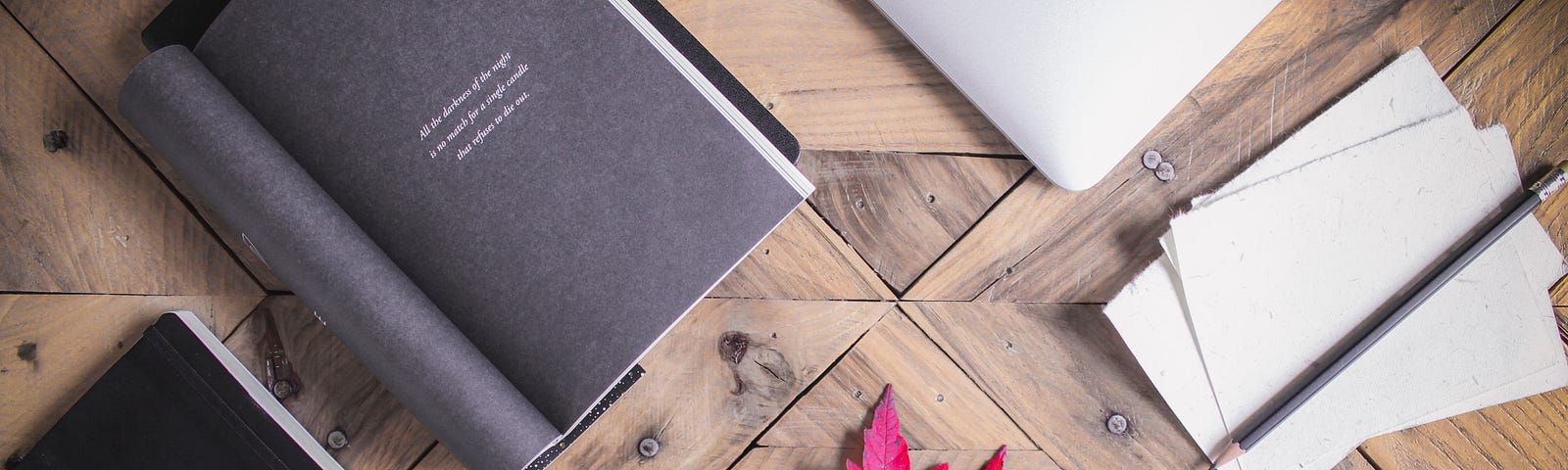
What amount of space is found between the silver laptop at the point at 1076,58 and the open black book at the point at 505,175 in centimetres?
14

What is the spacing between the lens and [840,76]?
0.61 m

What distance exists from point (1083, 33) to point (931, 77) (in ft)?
0.36

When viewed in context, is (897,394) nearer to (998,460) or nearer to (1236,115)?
(998,460)

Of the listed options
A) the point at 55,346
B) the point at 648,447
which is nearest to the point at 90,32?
the point at 55,346

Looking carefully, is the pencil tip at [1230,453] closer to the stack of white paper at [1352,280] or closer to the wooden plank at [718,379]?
the stack of white paper at [1352,280]

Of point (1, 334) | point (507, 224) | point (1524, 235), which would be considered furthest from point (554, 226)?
point (1524, 235)

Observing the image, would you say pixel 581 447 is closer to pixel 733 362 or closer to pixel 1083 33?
pixel 733 362

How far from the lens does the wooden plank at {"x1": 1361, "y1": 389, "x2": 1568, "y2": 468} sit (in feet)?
2.05

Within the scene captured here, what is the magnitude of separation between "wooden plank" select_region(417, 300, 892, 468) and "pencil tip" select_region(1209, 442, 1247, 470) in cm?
25

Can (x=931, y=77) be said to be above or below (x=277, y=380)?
below

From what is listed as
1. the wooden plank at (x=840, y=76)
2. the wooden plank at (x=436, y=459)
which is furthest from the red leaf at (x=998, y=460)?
the wooden plank at (x=436, y=459)

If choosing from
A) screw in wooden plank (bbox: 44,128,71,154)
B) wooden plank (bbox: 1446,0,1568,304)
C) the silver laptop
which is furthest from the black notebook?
wooden plank (bbox: 1446,0,1568,304)

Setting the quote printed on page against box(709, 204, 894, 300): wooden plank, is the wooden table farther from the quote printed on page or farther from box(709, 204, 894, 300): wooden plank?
the quote printed on page

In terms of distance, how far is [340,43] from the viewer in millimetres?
522
